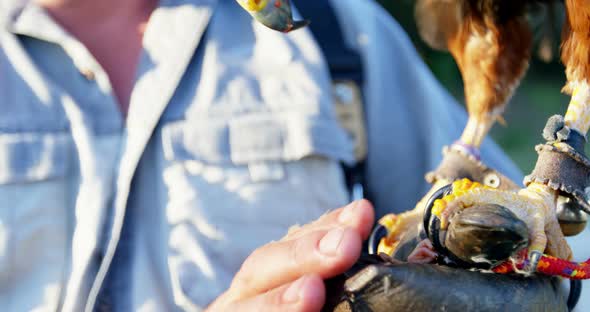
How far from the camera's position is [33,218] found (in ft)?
2.73

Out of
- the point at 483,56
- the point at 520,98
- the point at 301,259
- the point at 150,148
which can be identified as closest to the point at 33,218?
the point at 150,148

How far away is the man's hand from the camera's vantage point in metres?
0.55

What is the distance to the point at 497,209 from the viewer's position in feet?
1.85

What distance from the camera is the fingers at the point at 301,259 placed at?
1.82 feet

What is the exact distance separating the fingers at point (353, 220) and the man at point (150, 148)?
265 mm

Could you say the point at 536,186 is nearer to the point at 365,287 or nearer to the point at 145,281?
the point at 365,287

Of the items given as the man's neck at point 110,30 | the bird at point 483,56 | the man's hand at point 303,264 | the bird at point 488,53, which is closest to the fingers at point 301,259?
the man's hand at point 303,264

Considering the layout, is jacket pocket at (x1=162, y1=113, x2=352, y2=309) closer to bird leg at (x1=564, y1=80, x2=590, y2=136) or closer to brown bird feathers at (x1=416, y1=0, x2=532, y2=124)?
brown bird feathers at (x1=416, y1=0, x2=532, y2=124)

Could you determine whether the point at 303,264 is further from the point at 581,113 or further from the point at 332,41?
the point at 332,41

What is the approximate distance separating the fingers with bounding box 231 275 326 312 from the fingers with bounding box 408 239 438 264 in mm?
100

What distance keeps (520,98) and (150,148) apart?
5.44 meters

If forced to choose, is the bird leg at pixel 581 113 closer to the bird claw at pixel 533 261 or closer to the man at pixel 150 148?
the bird claw at pixel 533 261

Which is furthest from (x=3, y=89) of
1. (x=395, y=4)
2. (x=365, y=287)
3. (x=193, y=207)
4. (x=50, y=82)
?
(x=395, y=4)

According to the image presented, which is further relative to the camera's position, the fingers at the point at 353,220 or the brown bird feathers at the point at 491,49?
the brown bird feathers at the point at 491,49
